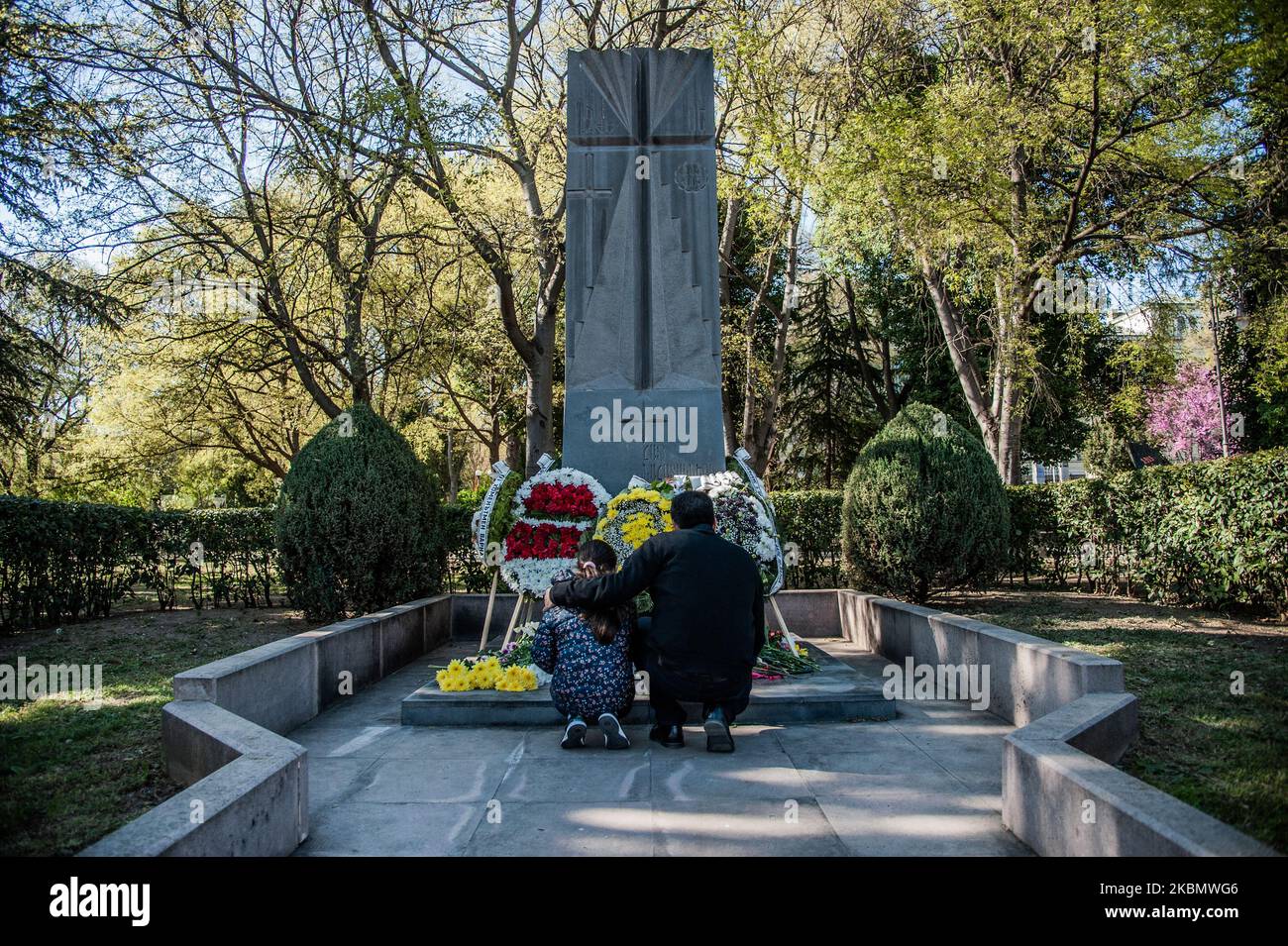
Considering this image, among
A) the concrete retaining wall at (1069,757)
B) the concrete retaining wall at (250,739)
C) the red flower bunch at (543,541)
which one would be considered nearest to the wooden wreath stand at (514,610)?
the red flower bunch at (543,541)

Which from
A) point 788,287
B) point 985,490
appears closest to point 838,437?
point 788,287

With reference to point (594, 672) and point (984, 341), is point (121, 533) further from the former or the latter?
point (984, 341)

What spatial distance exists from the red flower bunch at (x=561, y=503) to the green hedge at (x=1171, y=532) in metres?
6.86

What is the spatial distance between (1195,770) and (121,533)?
12181 millimetres

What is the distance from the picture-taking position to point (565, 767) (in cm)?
509

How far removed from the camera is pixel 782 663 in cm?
718

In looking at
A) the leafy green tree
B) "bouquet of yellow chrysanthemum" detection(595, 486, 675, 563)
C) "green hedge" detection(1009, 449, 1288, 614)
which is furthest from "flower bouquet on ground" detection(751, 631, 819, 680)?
the leafy green tree

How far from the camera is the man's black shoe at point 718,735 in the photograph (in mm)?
5340

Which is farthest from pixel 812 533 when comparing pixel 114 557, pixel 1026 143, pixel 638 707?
pixel 114 557

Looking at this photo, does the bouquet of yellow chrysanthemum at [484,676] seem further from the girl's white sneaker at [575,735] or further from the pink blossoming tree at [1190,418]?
the pink blossoming tree at [1190,418]

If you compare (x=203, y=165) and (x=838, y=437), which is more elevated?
(x=203, y=165)

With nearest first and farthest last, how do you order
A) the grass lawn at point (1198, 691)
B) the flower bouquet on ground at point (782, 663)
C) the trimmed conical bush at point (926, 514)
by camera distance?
the grass lawn at point (1198, 691)
the flower bouquet on ground at point (782, 663)
the trimmed conical bush at point (926, 514)
